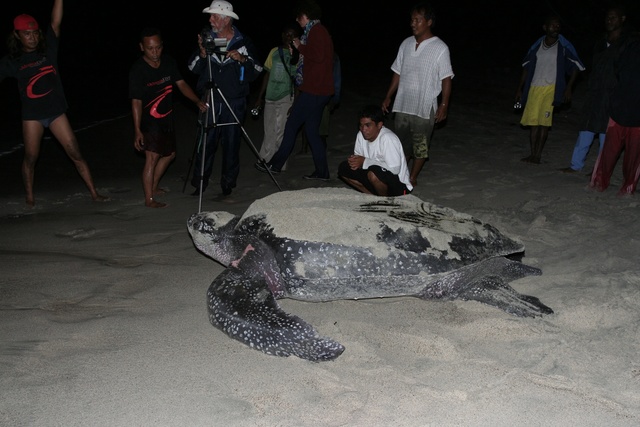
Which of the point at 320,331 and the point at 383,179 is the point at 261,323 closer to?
the point at 320,331

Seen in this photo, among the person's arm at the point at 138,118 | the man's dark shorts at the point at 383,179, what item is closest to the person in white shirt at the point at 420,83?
the man's dark shorts at the point at 383,179

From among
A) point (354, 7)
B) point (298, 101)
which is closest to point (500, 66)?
point (298, 101)

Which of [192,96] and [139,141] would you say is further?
[192,96]

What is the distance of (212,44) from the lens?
390cm

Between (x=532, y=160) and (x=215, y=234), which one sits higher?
(x=532, y=160)

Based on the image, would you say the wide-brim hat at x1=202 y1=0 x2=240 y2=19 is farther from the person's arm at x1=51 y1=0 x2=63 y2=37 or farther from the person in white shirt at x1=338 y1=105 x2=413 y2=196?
the person in white shirt at x1=338 y1=105 x2=413 y2=196

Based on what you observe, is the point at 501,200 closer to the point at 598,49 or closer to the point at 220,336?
the point at 598,49

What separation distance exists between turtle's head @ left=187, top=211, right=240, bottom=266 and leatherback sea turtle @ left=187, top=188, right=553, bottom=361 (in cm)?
11

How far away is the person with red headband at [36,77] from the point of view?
3783mm

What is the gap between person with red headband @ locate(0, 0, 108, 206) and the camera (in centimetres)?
378

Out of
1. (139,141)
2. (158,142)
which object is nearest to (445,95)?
(158,142)

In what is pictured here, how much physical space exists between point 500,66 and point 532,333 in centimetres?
1133

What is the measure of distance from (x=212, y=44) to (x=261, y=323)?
2.41 m

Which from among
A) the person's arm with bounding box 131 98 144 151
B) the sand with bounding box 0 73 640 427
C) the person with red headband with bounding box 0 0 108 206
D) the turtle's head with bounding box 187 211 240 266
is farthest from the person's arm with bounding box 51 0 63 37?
the turtle's head with bounding box 187 211 240 266
